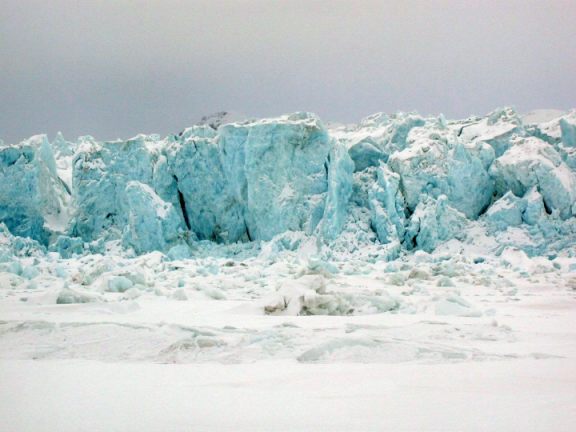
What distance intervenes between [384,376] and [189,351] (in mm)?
986

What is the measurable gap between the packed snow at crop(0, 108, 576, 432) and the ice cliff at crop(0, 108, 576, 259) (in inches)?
2.7

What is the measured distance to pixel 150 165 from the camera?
18062 mm

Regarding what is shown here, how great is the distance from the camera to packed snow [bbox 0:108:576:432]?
1.62 metres

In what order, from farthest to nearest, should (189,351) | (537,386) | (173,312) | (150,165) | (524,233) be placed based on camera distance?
(150,165)
(524,233)
(173,312)
(189,351)
(537,386)

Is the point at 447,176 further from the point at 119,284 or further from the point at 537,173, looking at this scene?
the point at 119,284

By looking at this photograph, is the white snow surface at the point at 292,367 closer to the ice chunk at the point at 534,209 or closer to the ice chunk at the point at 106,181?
the ice chunk at the point at 534,209

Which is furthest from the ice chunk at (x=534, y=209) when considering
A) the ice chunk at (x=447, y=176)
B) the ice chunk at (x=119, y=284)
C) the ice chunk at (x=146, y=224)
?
the ice chunk at (x=119, y=284)

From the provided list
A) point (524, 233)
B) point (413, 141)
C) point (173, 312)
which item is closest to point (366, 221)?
point (413, 141)

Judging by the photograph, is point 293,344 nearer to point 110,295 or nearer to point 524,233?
point 110,295

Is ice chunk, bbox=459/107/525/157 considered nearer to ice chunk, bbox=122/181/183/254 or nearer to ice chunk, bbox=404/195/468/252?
ice chunk, bbox=404/195/468/252

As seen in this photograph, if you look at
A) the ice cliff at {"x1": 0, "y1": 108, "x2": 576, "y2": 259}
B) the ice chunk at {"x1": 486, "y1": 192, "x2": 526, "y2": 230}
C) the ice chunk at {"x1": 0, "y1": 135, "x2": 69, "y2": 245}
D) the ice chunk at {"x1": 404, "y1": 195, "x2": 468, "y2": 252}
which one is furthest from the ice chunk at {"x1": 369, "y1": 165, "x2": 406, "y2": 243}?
the ice chunk at {"x1": 0, "y1": 135, "x2": 69, "y2": 245}

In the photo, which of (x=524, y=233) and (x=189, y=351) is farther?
Result: (x=524, y=233)

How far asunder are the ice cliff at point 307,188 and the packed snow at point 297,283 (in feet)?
0.22

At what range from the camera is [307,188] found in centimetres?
1605
